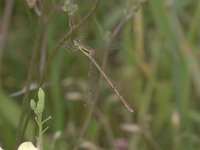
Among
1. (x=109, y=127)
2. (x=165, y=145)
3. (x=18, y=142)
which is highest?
(x=18, y=142)

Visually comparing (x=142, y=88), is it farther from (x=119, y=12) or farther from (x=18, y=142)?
(x=18, y=142)

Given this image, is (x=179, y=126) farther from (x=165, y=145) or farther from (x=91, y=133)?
(x=91, y=133)

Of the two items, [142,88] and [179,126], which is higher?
[142,88]

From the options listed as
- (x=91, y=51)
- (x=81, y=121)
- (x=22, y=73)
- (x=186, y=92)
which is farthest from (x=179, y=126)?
(x=91, y=51)

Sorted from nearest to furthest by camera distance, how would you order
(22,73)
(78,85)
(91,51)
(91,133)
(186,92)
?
(91,51)
(91,133)
(186,92)
(78,85)
(22,73)

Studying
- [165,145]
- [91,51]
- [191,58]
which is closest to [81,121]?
[165,145]

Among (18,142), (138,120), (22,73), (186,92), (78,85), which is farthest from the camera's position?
(22,73)

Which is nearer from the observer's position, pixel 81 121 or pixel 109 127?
pixel 109 127
